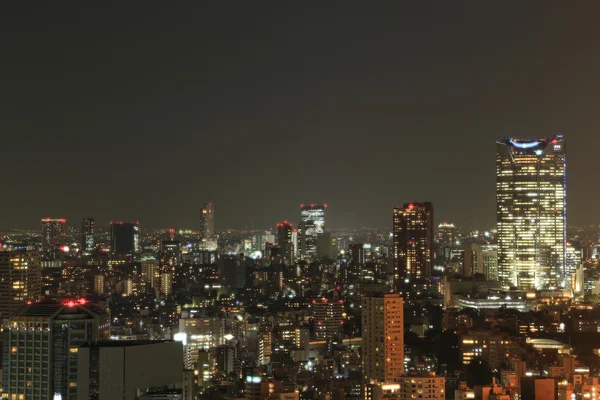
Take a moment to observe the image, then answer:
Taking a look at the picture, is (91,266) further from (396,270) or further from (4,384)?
(4,384)

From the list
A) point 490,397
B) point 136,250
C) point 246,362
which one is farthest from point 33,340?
point 136,250

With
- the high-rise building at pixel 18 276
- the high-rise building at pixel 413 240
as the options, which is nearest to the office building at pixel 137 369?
the high-rise building at pixel 18 276

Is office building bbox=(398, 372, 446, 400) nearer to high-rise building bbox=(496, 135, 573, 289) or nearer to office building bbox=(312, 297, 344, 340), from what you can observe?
office building bbox=(312, 297, 344, 340)

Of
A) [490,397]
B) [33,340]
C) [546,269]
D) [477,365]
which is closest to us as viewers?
[33,340]

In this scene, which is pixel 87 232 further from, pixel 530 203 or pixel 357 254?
pixel 530 203

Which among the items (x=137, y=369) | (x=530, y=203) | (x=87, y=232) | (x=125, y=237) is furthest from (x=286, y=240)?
(x=137, y=369)

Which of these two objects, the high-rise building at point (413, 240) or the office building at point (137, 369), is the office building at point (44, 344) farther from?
the high-rise building at point (413, 240)
